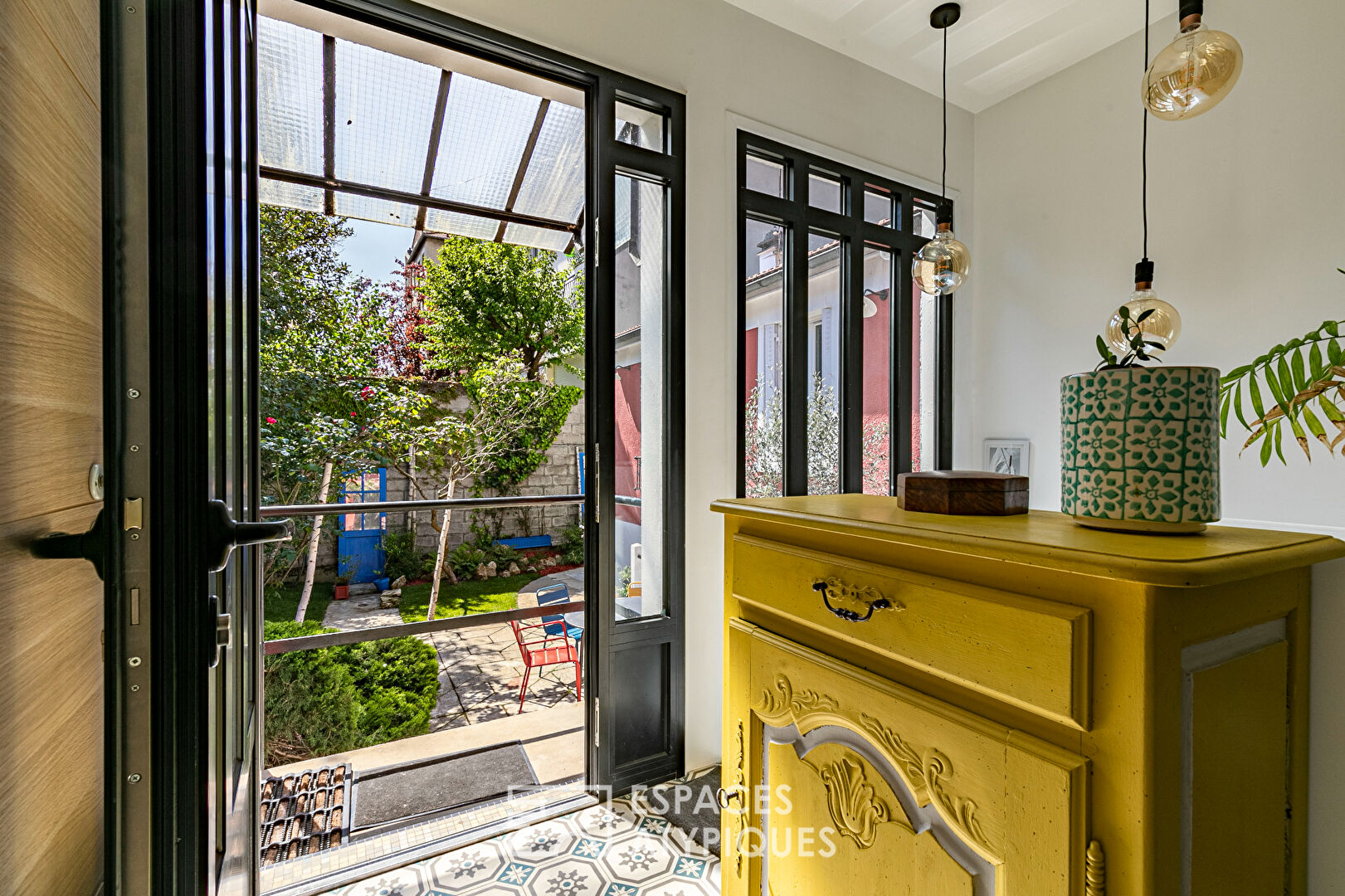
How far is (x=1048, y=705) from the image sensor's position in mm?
625

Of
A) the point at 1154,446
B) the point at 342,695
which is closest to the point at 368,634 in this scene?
the point at 342,695

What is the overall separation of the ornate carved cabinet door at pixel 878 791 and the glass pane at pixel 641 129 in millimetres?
1560

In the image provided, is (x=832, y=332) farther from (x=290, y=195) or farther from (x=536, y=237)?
→ (x=290, y=195)

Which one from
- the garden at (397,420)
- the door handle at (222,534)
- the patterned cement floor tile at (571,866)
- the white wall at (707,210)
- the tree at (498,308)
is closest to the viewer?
the door handle at (222,534)

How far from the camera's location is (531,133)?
2.60 metres

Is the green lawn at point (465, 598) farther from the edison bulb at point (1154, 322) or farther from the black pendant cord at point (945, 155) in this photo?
the edison bulb at point (1154, 322)

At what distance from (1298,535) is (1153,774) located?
1.15 ft

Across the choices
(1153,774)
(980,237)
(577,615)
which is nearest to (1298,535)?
(1153,774)

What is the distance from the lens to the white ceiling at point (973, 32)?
6.77 feet

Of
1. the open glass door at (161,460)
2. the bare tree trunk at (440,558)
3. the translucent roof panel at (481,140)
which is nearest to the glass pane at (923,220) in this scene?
the translucent roof panel at (481,140)

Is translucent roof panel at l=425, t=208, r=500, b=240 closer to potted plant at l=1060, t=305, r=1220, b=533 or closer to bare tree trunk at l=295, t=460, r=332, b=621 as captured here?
bare tree trunk at l=295, t=460, r=332, b=621

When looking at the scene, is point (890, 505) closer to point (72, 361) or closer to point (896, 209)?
point (72, 361)

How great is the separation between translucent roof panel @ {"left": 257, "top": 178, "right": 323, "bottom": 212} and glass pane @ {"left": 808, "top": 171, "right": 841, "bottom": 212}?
224cm

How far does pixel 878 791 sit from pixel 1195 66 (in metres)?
1.48
